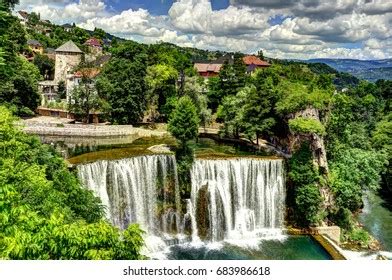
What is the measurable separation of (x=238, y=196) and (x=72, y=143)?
11.6 m

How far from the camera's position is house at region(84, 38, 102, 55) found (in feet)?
195

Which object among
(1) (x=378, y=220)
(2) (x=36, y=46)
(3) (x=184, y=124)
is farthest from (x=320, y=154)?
(2) (x=36, y=46)

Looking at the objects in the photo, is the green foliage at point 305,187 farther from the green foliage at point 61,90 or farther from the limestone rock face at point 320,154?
the green foliage at point 61,90

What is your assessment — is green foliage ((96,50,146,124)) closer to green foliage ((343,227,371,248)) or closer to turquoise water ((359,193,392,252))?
turquoise water ((359,193,392,252))

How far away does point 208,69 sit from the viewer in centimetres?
5800

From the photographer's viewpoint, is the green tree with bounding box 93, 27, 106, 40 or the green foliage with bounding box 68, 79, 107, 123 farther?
the green tree with bounding box 93, 27, 106, 40

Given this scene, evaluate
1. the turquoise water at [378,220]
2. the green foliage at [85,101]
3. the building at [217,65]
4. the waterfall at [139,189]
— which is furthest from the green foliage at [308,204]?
the building at [217,65]

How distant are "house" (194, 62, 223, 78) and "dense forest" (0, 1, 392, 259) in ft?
54.6

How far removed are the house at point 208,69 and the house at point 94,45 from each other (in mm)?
13898

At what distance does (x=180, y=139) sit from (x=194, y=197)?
3166 millimetres

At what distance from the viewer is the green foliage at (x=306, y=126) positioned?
21438 mm

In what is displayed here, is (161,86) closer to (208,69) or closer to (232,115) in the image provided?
(232,115)

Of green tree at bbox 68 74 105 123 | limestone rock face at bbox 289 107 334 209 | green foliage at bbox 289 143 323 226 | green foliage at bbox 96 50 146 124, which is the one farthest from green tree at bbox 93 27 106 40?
green foliage at bbox 289 143 323 226

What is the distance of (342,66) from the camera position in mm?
32812
